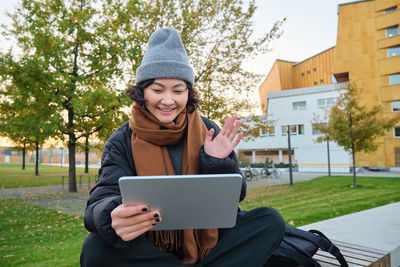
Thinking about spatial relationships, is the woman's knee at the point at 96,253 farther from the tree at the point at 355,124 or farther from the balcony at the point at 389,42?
the balcony at the point at 389,42

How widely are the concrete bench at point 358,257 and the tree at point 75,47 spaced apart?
994cm

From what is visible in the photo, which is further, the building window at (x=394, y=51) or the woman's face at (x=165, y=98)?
the building window at (x=394, y=51)

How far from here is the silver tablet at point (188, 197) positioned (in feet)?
4.23

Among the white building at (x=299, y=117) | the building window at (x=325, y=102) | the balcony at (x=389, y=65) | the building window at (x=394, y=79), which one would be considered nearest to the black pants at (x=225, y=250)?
the white building at (x=299, y=117)

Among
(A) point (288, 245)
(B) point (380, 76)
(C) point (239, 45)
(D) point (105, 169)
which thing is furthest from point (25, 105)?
(B) point (380, 76)

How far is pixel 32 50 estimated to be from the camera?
1239 centimetres

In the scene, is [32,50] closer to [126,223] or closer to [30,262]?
[30,262]

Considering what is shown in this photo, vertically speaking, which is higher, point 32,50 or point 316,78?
point 316,78

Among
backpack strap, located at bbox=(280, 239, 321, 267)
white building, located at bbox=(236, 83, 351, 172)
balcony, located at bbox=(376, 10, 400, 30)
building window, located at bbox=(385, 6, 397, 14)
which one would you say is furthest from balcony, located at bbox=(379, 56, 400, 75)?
backpack strap, located at bbox=(280, 239, 321, 267)

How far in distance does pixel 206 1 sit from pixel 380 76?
28.4 meters

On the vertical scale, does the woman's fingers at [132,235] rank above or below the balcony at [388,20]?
below

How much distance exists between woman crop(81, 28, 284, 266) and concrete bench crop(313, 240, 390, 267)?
0.92 metres

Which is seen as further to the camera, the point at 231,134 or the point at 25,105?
the point at 25,105

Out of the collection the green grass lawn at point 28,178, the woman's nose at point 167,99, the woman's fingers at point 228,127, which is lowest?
the green grass lawn at point 28,178
